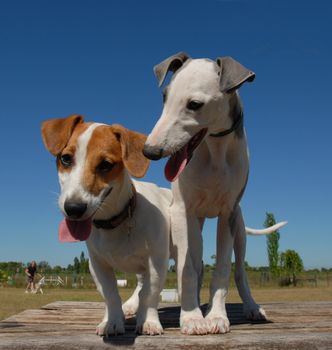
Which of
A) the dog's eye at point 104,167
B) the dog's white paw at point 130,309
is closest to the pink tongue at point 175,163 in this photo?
the dog's eye at point 104,167

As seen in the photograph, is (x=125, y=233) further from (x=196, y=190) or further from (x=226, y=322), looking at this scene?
(x=226, y=322)

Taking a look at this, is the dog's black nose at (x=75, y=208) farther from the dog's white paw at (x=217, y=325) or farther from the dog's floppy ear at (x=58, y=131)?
the dog's white paw at (x=217, y=325)

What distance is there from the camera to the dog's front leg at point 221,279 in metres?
3.55

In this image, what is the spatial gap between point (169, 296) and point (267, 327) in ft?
36.1

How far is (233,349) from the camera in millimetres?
3117

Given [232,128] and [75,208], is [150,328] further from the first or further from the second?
[232,128]

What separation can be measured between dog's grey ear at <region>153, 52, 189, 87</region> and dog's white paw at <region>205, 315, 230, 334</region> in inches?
71.7

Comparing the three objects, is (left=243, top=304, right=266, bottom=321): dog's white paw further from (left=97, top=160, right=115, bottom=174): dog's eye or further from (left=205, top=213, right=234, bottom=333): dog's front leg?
(left=97, top=160, right=115, bottom=174): dog's eye

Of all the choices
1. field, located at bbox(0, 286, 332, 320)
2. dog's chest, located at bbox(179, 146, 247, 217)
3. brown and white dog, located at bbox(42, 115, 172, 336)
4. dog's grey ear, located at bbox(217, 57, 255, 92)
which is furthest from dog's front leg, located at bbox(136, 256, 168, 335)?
field, located at bbox(0, 286, 332, 320)

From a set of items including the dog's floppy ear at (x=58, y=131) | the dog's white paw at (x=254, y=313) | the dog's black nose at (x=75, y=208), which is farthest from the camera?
the dog's white paw at (x=254, y=313)

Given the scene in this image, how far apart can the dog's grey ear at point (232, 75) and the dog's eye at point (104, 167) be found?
93 cm

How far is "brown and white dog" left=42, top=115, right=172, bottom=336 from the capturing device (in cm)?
314

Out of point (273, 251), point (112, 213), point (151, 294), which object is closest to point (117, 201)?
point (112, 213)

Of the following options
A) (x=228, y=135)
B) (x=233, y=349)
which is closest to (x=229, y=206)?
(x=228, y=135)
